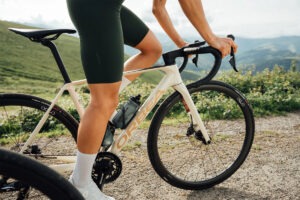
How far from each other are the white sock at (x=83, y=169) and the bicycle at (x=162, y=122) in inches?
15.9

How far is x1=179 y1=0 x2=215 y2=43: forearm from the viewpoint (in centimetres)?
228

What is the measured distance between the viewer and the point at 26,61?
239 feet

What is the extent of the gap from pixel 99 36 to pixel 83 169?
89cm

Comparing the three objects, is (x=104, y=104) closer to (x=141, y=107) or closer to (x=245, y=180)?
(x=141, y=107)

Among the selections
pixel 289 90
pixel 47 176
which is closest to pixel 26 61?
pixel 289 90

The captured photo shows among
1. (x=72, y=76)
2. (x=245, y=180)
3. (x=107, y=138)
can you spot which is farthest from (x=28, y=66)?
(x=107, y=138)

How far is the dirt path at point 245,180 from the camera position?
3160mm

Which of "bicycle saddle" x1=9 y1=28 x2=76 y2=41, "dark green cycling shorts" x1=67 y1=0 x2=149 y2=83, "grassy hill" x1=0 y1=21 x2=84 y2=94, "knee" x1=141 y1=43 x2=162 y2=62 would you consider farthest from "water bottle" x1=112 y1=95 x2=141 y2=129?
"grassy hill" x1=0 y1=21 x2=84 y2=94

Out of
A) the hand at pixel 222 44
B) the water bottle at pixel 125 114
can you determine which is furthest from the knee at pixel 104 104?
the hand at pixel 222 44

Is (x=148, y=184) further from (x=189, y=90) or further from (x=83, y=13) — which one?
(x=83, y=13)

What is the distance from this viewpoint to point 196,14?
2316 mm

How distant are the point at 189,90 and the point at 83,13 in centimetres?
139

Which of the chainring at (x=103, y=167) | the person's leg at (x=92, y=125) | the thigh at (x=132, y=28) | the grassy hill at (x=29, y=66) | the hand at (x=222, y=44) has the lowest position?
the grassy hill at (x=29, y=66)

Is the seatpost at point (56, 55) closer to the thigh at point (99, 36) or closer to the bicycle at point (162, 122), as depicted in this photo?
the bicycle at point (162, 122)
